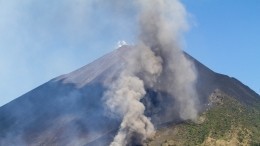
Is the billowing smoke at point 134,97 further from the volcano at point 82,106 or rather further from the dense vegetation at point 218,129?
the dense vegetation at point 218,129

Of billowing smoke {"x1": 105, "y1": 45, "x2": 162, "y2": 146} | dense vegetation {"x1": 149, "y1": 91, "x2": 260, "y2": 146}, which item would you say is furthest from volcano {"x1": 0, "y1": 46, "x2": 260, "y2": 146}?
billowing smoke {"x1": 105, "y1": 45, "x2": 162, "y2": 146}

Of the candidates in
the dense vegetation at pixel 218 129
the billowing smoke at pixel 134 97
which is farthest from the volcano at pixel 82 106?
the billowing smoke at pixel 134 97

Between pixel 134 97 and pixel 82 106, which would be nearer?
pixel 134 97

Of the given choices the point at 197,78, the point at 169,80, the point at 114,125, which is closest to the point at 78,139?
the point at 114,125

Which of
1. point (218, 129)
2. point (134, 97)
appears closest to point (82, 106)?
point (134, 97)

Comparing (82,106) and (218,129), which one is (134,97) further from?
(82,106)
